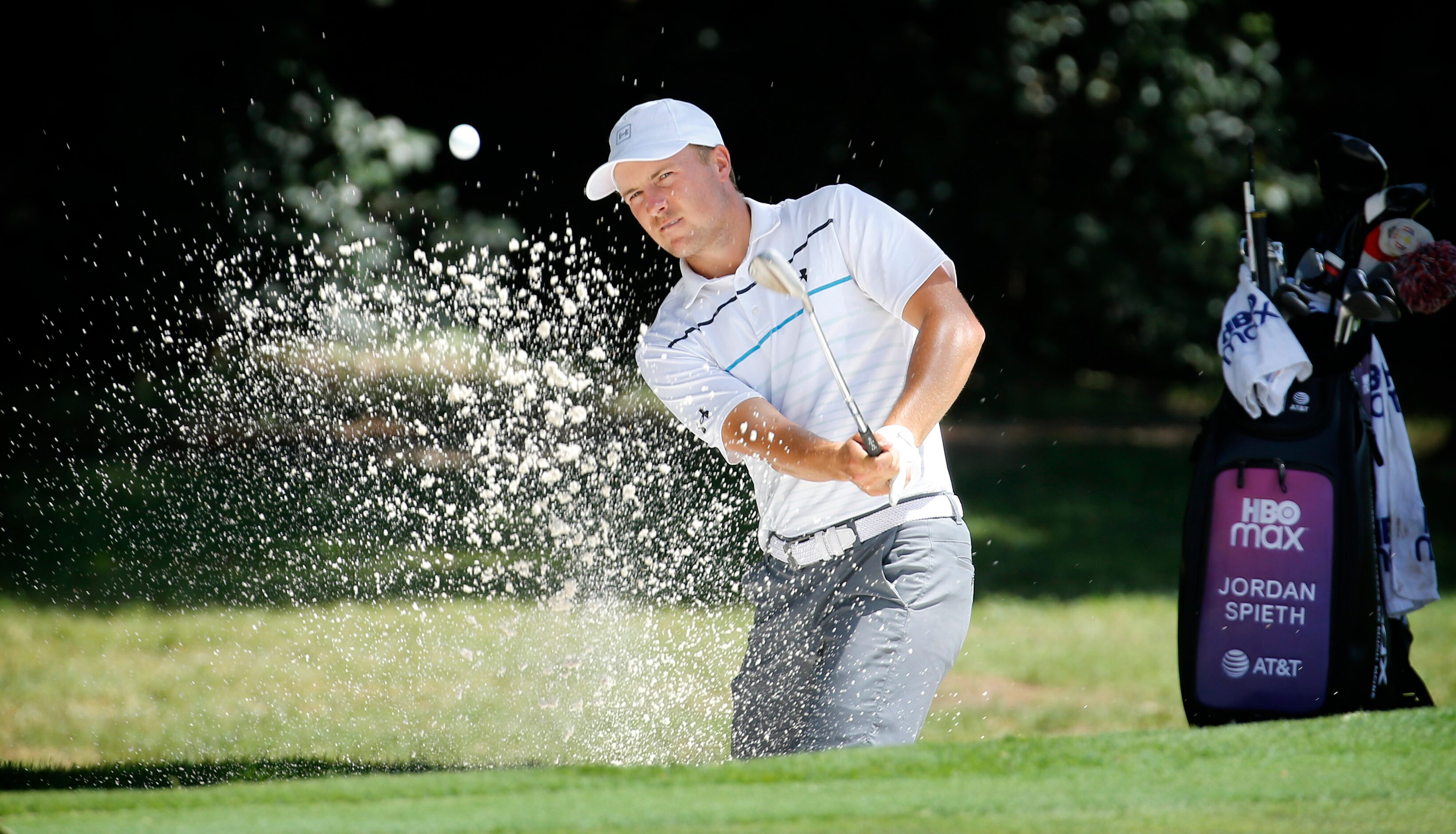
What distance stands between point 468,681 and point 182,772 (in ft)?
3.72

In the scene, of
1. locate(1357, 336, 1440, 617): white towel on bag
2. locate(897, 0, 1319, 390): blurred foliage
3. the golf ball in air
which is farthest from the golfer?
locate(897, 0, 1319, 390): blurred foliage

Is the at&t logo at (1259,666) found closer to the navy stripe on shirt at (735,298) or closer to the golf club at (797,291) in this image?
the golf club at (797,291)

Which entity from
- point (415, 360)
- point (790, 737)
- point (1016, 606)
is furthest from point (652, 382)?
point (415, 360)

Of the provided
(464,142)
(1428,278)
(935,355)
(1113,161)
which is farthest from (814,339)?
(1113,161)

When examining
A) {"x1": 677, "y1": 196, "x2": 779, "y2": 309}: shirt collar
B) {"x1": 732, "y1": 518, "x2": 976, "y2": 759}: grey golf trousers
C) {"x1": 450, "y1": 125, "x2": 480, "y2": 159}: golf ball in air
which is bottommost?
{"x1": 732, "y1": 518, "x2": 976, "y2": 759}: grey golf trousers

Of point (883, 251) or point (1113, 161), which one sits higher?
point (883, 251)

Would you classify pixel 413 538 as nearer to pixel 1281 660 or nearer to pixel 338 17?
pixel 1281 660

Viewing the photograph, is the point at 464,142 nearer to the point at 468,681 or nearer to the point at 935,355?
the point at 468,681

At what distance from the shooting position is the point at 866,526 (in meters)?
2.65

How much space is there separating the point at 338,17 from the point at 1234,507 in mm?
6410

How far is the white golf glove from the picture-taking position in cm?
236

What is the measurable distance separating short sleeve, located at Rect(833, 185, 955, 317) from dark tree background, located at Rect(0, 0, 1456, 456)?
476 cm

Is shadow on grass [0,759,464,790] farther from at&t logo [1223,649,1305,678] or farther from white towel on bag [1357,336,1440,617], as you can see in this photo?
white towel on bag [1357,336,1440,617]

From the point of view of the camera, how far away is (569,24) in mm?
8227
